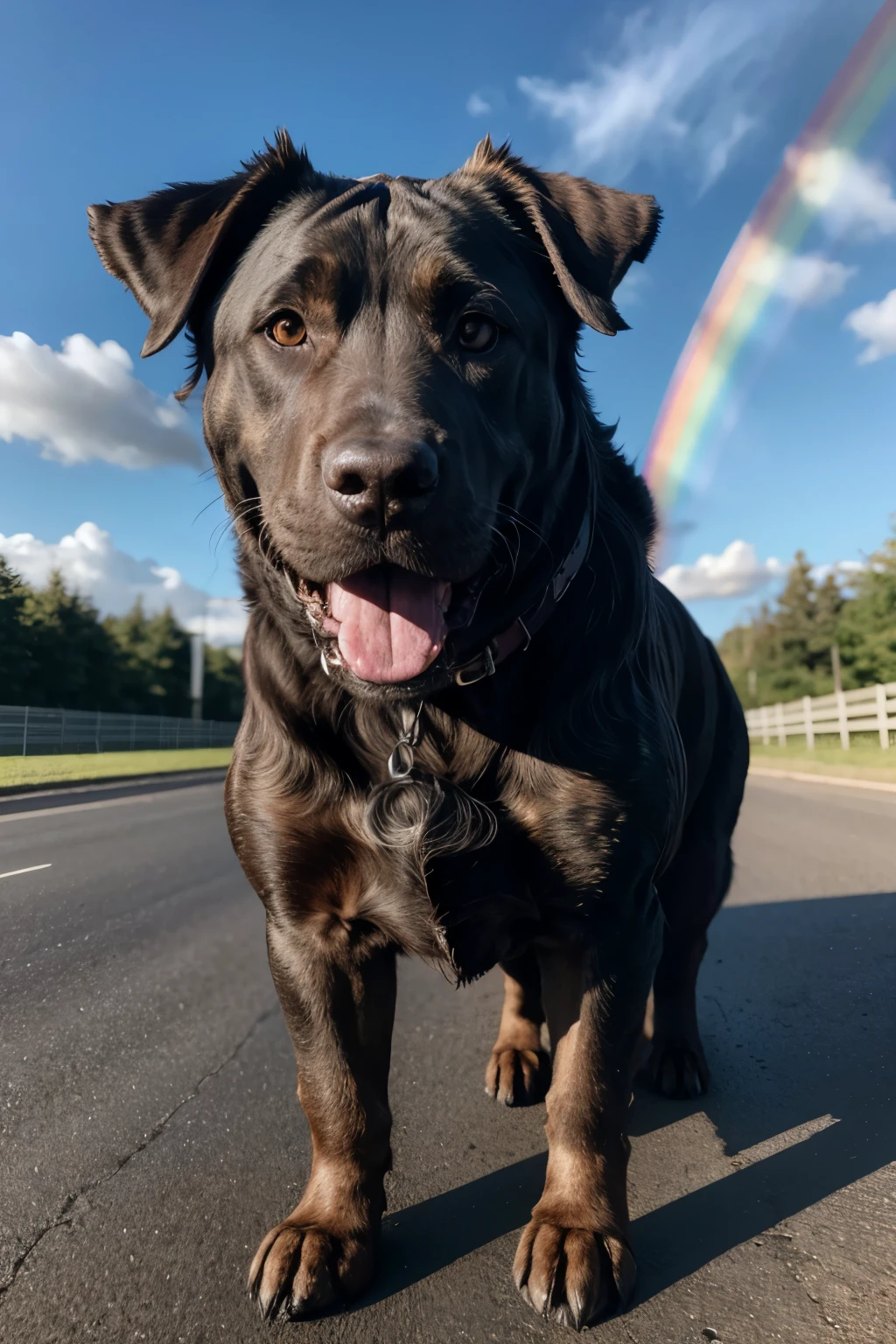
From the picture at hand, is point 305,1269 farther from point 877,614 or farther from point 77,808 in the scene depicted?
point 877,614

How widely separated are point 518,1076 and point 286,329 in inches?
84.6

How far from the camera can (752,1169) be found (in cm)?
208

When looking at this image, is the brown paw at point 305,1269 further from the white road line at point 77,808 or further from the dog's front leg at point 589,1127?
the white road line at point 77,808

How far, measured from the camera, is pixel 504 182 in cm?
245

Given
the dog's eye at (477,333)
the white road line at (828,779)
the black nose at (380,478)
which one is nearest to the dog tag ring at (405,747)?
the black nose at (380,478)

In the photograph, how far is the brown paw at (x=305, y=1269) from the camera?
5.26 ft

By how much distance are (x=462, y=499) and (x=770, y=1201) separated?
1.63 meters

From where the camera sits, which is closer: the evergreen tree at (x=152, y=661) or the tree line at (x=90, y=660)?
the tree line at (x=90, y=660)

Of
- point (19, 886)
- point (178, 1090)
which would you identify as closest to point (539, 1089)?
point (178, 1090)

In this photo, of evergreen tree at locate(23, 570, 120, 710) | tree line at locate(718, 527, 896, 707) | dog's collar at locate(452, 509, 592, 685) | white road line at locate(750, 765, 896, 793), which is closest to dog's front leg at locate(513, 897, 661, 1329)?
dog's collar at locate(452, 509, 592, 685)

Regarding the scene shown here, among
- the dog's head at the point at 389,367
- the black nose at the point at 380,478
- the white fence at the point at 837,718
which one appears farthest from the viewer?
the white fence at the point at 837,718

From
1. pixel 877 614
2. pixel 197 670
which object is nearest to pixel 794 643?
pixel 877 614

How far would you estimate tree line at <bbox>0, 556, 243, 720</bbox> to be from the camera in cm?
229

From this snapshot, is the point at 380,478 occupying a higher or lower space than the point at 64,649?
higher
